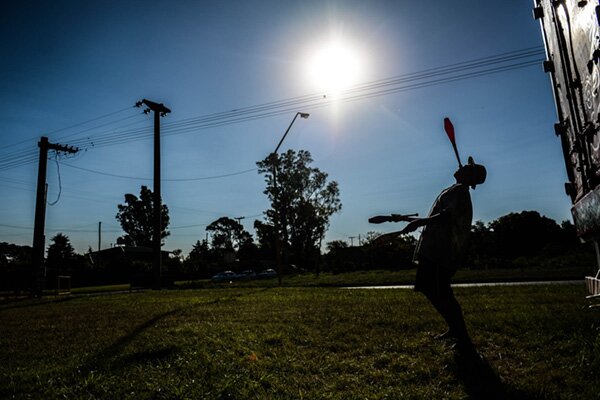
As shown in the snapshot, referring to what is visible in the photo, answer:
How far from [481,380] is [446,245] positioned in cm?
120

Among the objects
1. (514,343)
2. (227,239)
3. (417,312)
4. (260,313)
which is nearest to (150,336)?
(260,313)

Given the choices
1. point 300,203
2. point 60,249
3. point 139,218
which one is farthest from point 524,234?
point 60,249

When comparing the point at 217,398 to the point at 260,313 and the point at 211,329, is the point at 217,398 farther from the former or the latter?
the point at 260,313

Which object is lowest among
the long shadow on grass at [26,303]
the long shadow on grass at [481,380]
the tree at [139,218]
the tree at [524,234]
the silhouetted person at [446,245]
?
the long shadow on grass at [481,380]

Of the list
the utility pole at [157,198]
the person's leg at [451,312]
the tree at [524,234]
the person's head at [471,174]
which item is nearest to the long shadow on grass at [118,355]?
the person's leg at [451,312]

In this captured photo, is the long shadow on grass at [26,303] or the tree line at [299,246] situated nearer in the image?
the long shadow on grass at [26,303]

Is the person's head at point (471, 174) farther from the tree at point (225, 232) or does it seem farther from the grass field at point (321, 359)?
the tree at point (225, 232)

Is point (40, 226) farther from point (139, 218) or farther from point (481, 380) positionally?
point (139, 218)

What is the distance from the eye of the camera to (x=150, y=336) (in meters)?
5.73

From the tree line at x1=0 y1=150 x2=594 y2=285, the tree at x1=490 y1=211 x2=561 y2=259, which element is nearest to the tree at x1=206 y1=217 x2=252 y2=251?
the tree line at x1=0 y1=150 x2=594 y2=285

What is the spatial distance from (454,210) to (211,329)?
12.9ft

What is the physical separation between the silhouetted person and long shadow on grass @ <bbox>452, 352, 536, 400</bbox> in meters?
0.20

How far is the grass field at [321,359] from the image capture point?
3.07m

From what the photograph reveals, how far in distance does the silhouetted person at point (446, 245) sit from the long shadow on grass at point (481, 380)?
20 centimetres
